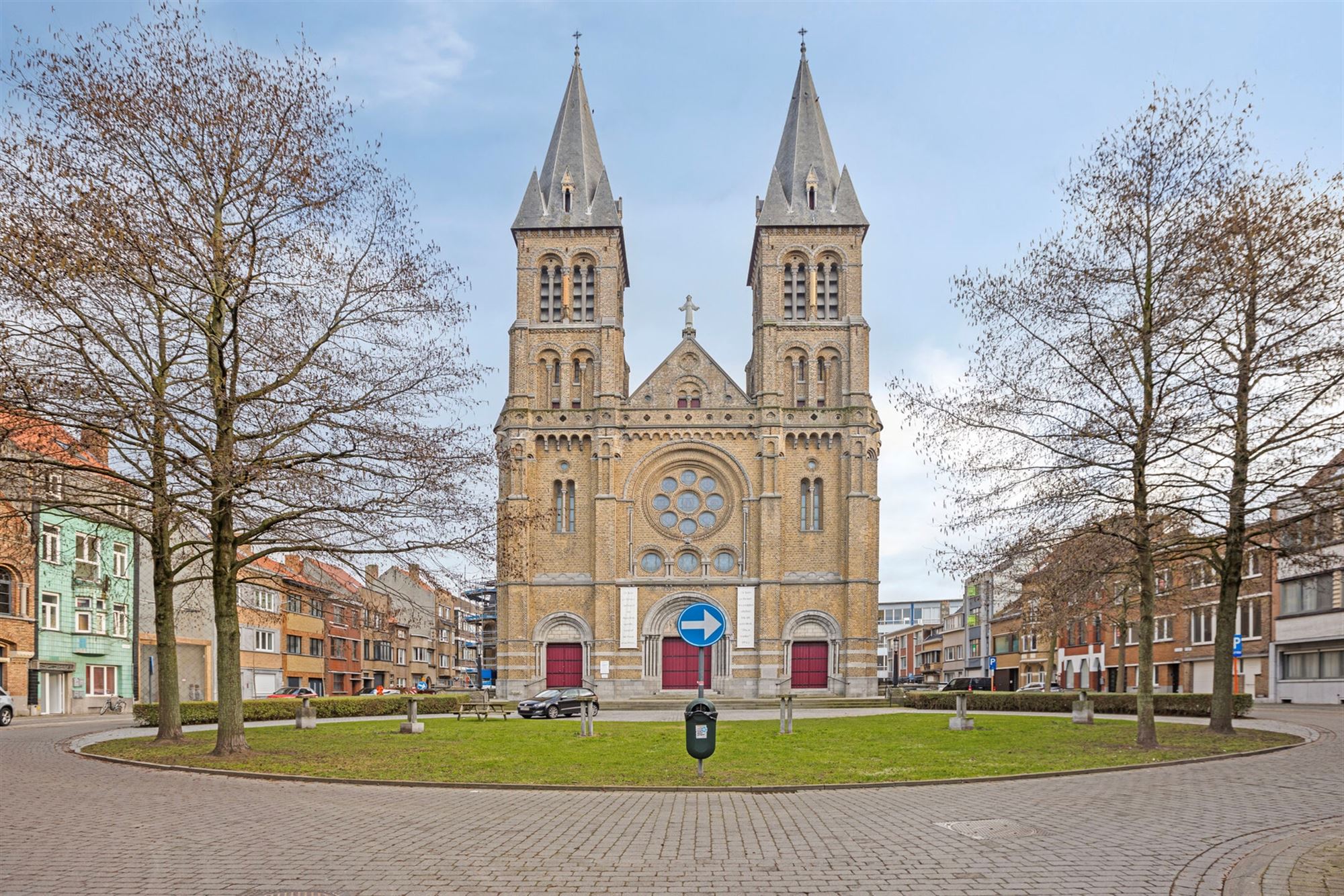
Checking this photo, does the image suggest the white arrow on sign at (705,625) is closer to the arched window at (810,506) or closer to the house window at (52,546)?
the house window at (52,546)

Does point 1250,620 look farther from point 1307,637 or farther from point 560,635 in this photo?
point 560,635

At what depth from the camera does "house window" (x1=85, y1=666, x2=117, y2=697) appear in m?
48.5

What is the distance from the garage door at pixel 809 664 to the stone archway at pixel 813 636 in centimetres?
6

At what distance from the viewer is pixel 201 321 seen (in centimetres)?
1884

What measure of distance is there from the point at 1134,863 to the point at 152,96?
17.4 m

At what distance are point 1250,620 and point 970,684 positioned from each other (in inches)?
580

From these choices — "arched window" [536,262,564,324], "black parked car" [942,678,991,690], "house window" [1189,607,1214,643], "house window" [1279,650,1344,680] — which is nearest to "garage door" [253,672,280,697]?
"arched window" [536,262,564,324]

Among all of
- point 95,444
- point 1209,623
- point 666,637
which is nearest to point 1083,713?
point 95,444

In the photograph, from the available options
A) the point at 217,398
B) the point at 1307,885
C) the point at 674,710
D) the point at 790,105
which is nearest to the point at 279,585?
the point at 217,398

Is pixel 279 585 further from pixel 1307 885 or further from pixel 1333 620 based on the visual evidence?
pixel 1333 620

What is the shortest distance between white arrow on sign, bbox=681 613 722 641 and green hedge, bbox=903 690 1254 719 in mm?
13636

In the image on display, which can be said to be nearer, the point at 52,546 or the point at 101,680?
the point at 52,546

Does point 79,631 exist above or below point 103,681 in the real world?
above

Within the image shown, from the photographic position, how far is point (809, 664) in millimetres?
55844
